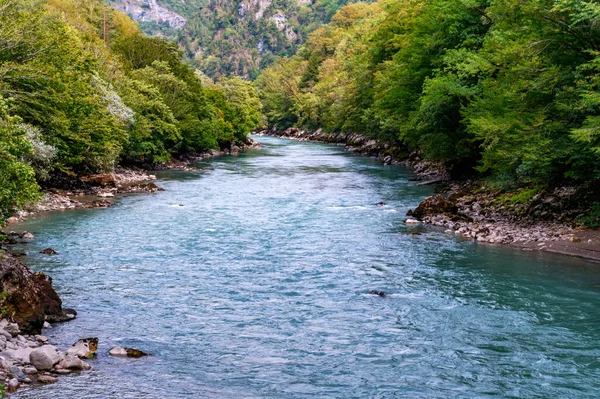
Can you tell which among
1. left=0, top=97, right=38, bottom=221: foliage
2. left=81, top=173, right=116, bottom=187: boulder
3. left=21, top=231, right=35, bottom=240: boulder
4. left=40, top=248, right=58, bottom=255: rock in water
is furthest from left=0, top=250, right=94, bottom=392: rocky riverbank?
left=81, top=173, right=116, bottom=187: boulder

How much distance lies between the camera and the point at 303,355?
16.3 m

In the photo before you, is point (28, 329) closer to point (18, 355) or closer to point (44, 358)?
point (18, 355)

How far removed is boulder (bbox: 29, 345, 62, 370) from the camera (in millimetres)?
14250

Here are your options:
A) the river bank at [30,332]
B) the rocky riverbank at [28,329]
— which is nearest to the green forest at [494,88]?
the river bank at [30,332]

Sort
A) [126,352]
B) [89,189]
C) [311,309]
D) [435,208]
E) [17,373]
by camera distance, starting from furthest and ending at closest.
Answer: [89,189], [435,208], [311,309], [126,352], [17,373]

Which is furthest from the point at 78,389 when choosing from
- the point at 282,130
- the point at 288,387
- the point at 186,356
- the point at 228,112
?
the point at 282,130

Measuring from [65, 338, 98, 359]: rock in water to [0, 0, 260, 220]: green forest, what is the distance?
25.2ft

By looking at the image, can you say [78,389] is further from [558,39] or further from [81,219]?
[558,39]

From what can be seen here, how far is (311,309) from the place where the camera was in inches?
792

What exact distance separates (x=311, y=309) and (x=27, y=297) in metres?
8.55

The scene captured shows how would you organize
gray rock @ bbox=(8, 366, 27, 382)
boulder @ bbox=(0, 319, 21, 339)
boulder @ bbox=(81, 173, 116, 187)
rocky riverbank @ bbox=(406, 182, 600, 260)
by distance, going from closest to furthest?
1. gray rock @ bbox=(8, 366, 27, 382)
2. boulder @ bbox=(0, 319, 21, 339)
3. rocky riverbank @ bbox=(406, 182, 600, 260)
4. boulder @ bbox=(81, 173, 116, 187)

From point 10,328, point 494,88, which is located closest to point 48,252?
point 10,328

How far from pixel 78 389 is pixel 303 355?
18.7 feet

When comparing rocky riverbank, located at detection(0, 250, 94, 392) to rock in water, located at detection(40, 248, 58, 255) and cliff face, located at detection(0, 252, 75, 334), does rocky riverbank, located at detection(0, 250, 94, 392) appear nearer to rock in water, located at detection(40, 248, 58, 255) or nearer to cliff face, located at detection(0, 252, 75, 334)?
cliff face, located at detection(0, 252, 75, 334)
